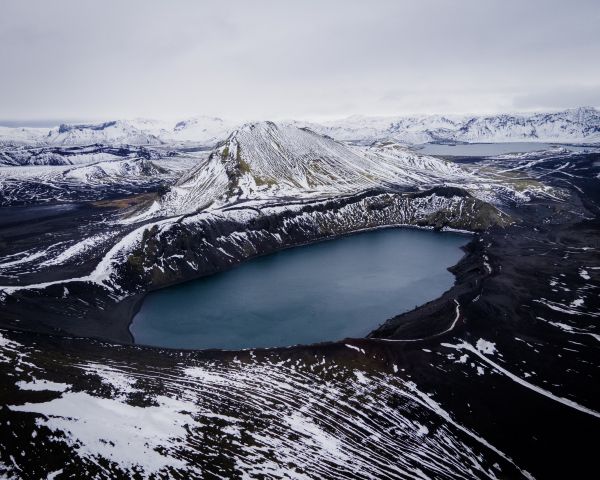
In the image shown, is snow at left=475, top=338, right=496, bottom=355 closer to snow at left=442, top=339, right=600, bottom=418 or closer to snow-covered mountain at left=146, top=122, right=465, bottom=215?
snow at left=442, top=339, right=600, bottom=418

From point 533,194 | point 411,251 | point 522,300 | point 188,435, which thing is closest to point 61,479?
point 188,435

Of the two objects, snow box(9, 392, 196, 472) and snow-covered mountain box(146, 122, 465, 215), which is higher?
snow-covered mountain box(146, 122, 465, 215)

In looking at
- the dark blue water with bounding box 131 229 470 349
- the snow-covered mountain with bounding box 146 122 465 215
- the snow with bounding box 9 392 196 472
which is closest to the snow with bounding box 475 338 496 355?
the dark blue water with bounding box 131 229 470 349

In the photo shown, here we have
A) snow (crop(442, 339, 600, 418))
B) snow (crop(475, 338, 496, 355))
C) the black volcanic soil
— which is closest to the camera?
the black volcanic soil

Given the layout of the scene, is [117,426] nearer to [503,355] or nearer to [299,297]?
[503,355]

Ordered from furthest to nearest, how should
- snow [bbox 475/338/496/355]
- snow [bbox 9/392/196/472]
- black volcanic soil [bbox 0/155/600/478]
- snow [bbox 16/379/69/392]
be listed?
snow [bbox 475/338/496/355]
black volcanic soil [bbox 0/155/600/478]
snow [bbox 16/379/69/392]
snow [bbox 9/392/196/472]

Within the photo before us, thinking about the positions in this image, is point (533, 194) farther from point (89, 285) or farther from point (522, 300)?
point (89, 285)

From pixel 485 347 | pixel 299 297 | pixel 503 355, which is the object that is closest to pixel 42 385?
pixel 299 297
